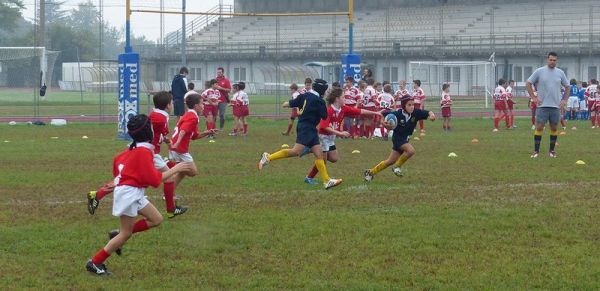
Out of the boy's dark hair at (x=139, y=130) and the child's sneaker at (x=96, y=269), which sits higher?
the boy's dark hair at (x=139, y=130)

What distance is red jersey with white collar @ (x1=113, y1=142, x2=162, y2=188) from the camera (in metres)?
8.64

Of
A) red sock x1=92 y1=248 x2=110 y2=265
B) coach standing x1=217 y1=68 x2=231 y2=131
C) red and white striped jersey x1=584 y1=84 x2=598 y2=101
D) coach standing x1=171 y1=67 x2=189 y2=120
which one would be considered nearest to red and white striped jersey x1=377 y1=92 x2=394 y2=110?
coach standing x1=217 y1=68 x2=231 y2=131

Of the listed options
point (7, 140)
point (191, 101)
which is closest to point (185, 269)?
point (191, 101)

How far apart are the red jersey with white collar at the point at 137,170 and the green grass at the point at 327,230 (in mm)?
767

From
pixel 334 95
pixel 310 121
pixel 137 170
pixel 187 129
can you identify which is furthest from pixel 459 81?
pixel 137 170

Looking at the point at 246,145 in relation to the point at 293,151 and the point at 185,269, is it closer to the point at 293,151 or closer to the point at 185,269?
the point at 293,151

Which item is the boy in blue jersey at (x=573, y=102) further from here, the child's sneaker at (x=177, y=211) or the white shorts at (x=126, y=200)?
the white shorts at (x=126, y=200)

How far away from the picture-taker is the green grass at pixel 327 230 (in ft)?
27.8

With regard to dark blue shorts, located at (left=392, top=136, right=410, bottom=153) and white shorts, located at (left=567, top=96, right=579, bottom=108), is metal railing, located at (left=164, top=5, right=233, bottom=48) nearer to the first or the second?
white shorts, located at (left=567, top=96, right=579, bottom=108)

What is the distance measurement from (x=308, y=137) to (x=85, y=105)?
136 ft

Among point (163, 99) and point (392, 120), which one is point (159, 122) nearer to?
point (163, 99)

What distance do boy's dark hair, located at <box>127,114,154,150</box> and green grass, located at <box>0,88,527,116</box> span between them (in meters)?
32.5

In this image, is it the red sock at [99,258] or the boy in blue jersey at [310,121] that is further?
the boy in blue jersey at [310,121]

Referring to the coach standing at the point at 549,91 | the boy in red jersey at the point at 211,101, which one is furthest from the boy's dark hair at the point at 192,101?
the boy in red jersey at the point at 211,101
